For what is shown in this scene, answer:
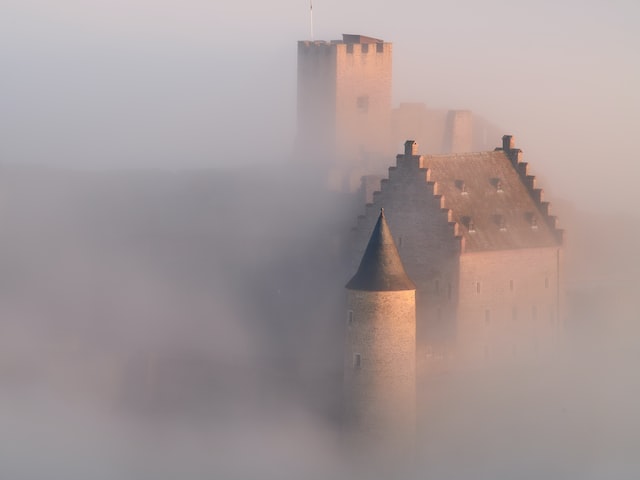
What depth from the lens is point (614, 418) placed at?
8281 centimetres

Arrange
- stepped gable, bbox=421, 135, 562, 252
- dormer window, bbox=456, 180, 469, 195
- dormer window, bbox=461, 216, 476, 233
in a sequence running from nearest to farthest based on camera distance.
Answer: dormer window, bbox=461, 216, 476, 233
stepped gable, bbox=421, 135, 562, 252
dormer window, bbox=456, 180, 469, 195

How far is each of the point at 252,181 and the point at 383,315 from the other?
111 ft

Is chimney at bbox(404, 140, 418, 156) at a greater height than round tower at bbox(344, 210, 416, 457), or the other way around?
chimney at bbox(404, 140, 418, 156)

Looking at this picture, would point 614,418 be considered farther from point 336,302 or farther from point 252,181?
point 252,181

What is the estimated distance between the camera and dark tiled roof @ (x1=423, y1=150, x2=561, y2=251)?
8062 cm

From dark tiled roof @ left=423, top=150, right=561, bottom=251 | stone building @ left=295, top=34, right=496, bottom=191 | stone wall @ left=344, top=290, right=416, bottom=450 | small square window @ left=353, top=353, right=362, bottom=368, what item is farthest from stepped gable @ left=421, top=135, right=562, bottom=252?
stone building @ left=295, top=34, right=496, bottom=191

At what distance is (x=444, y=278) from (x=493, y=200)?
5050 millimetres

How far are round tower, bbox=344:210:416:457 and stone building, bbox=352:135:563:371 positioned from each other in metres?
3.96

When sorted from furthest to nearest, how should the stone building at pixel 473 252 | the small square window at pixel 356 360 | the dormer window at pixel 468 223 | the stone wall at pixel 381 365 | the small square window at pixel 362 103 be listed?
the small square window at pixel 362 103, the dormer window at pixel 468 223, the stone building at pixel 473 252, the small square window at pixel 356 360, the stone wall at pixel 381 365

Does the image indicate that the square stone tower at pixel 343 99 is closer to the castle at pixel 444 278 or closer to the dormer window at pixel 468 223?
the castle at pixel 444 278

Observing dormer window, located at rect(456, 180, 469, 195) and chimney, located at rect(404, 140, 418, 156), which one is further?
dormer window, located at rect(456, 180, 469, 195)

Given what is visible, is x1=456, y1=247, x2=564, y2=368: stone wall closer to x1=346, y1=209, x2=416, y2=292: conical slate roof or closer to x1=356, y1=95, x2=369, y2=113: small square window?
x1=346, y1=209, x2=416, y2=292: conical slate roof

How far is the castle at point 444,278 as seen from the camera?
73.3m

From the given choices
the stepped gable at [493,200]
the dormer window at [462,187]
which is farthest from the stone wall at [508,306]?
the dormer window at [462,187]
